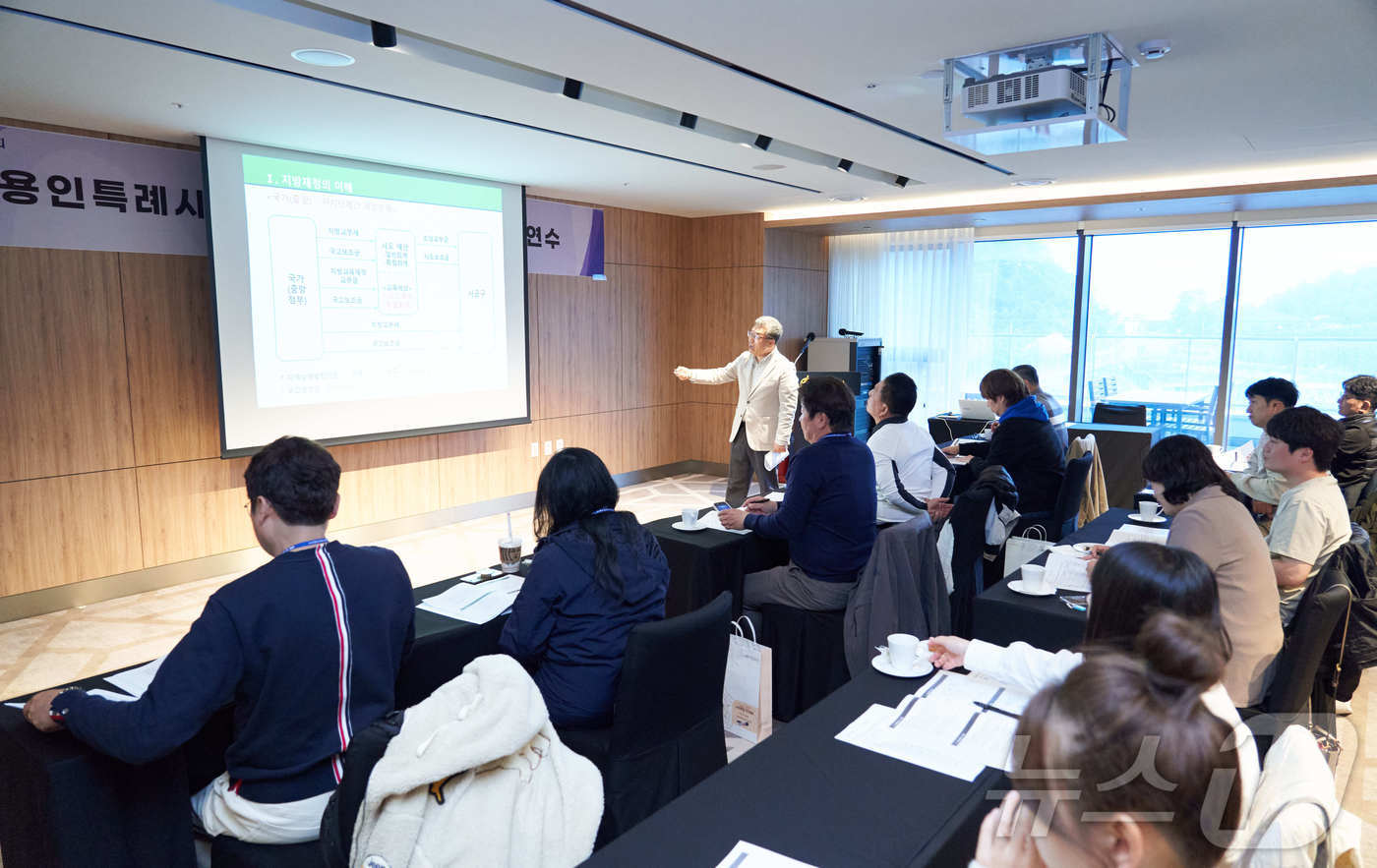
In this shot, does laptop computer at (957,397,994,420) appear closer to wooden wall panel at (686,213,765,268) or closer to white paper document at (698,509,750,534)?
wooden wall panel at (686,213,765,268)

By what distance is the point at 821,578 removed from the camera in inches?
129

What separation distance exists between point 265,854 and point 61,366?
397 cm

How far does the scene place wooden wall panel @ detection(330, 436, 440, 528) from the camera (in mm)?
5934

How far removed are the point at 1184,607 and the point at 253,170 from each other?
5347mm

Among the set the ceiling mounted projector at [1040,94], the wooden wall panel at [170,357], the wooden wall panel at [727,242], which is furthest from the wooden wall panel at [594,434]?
the ceiling mounted projector at [1040,94]

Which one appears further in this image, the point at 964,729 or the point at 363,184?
the point at 363,184

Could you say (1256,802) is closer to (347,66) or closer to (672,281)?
(347,66)

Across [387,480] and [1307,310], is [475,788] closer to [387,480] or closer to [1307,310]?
[387,480]

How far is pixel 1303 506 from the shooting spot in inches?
108

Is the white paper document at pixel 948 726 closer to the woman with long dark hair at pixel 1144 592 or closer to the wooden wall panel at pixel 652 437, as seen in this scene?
the woman with long dark hair at pixel 1144 592

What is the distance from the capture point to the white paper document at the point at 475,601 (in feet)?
8.04

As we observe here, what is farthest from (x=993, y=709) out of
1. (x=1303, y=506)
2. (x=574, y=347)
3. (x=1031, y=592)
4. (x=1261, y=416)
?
(x=574, y=347)

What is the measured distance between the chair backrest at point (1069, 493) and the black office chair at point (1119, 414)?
3053mm

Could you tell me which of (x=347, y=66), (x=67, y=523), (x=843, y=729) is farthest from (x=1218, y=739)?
(x=67, y=523)
